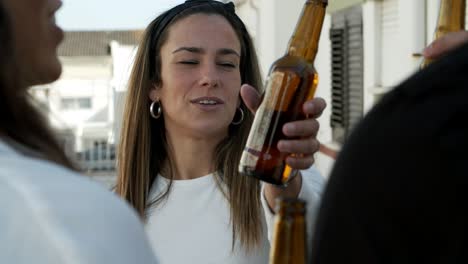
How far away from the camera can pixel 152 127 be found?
263 centimetres

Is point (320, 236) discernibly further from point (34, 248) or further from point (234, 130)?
point (234, 130)

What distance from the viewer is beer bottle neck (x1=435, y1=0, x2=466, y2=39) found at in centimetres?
163

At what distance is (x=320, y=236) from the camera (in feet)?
2.70

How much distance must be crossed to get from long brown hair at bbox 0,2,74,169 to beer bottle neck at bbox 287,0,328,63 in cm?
73

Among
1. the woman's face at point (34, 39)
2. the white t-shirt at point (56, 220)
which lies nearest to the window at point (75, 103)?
the woman's face at point (34, 39)

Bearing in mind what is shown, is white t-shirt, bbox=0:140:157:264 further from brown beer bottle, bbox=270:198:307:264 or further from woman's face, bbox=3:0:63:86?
brown beer bottle, bbox=270:198:307:264

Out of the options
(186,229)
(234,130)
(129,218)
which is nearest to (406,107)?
(129,218)

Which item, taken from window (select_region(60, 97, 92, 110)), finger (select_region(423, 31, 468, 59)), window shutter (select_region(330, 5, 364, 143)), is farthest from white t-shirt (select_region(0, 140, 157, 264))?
window (select_region(60, 97, 92, 110))

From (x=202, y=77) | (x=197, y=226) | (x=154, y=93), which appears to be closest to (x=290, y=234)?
(x=197, y=226)

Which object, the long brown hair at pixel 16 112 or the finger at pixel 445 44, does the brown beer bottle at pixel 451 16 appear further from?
the long brown hair at pixel 16 112

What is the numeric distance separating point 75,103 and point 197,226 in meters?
40.9

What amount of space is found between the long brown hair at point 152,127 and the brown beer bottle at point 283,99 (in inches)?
27.3

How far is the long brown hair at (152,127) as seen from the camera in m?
2.46

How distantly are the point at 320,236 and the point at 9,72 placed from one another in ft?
1.41
